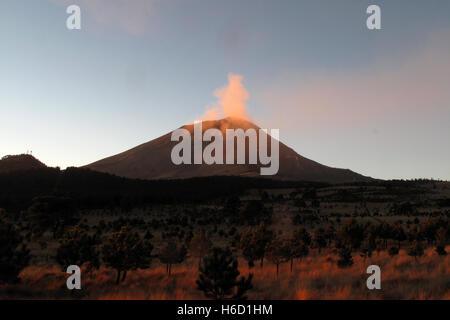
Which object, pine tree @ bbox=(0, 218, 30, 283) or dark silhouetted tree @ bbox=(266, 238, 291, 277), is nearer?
pine tree @ bbox=(0, 218, 30, 283)

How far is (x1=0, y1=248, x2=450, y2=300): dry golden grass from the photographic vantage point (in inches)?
541

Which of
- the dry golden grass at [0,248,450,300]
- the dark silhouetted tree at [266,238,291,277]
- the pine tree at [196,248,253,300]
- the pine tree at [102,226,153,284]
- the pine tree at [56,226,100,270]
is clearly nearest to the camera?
the pine tree at [196,248,253,300]

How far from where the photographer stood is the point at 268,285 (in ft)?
56.5

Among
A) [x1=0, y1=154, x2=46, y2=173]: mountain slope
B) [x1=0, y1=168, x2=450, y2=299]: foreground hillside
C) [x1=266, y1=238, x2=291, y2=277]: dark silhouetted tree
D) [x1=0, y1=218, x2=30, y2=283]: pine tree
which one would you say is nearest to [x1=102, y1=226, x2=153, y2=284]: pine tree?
[x1=0, y1=168, x2=450, y2=299]: foreground hillside

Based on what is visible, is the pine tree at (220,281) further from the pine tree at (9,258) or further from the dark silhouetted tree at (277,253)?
the pine tree at (9,258)

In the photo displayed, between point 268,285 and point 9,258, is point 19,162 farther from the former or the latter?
point 268,285

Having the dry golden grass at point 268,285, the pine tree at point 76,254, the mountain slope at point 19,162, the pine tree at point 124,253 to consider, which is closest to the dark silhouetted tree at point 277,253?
the dry golden grass at point 268,285

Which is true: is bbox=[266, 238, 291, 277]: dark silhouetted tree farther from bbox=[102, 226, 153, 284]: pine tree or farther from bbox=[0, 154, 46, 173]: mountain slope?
bbox=[0, 154, 46, 173]: mountain slope

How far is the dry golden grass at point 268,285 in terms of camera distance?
13750 mm
